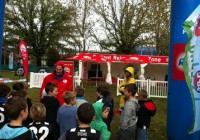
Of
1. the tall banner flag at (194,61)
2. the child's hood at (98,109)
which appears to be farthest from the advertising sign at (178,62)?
the child's hood at (98,109)

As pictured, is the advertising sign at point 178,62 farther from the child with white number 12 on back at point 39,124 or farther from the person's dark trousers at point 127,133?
the child with white number 12 on back at point 39,124

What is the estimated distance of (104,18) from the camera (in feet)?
140

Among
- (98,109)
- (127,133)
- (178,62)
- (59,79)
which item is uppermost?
(178,62)

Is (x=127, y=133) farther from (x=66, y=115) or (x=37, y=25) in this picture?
(x=37, y=25)

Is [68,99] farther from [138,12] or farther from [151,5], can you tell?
[138,12]

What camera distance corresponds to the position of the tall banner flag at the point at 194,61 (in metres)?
6.21

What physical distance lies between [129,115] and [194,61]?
144 centimetres

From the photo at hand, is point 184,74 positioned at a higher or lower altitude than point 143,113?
higher

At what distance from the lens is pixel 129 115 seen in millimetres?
6078

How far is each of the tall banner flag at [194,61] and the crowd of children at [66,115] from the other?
2.55ft

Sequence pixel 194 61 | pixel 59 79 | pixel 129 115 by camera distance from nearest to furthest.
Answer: pixel 129 115 < pixel 194 61 < pixel 59 79

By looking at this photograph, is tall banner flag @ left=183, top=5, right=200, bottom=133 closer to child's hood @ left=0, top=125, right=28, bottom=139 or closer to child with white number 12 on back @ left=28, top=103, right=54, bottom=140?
child with white number 12 on back @ left=28, top=103, right=54, bottom=140

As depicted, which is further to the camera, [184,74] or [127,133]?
[184,74]

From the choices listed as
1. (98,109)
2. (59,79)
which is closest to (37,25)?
(59,79)
